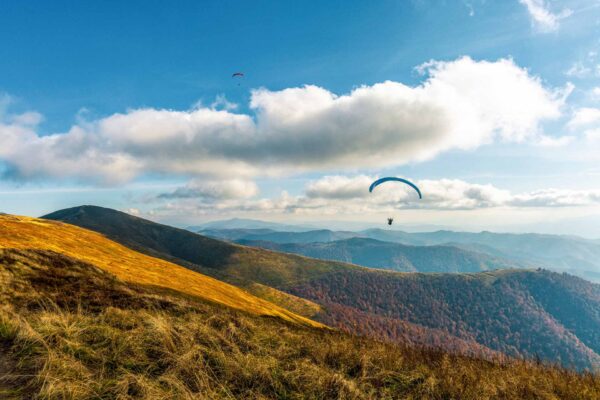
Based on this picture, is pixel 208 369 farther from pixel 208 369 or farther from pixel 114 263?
pixel 114 263

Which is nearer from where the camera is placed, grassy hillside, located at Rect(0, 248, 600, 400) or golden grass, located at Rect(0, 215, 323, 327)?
grassy hillside, located at Rect(0, 248, 600, 400)

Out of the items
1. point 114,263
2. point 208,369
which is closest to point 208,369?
point 208,369

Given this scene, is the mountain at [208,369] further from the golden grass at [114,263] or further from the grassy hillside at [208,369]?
the golden grass at [114,263]

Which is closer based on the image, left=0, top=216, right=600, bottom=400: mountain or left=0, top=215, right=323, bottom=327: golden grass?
left=0, top=216, right=600, bottom=400: mountain

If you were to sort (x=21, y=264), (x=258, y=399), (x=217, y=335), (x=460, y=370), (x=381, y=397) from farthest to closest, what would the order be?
(x=21, y=264), (x=217, y=335), (x=460, y=370), (x=381, y=397), (x=258, y=399)

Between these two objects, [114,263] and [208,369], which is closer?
[208,369]

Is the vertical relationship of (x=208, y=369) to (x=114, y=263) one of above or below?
above

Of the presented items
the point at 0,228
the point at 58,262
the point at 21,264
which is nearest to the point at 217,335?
the point at 21,264

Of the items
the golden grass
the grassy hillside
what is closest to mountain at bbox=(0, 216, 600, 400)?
the grassy hillside

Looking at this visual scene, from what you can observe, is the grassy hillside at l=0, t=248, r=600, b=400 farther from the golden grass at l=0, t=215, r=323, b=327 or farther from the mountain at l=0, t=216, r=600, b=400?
the golden grass at l=0, t=215, r=323, b=327

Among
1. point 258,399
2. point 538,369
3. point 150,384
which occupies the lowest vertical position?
point 538,369

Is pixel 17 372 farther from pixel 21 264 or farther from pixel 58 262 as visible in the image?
pixel 58 262
